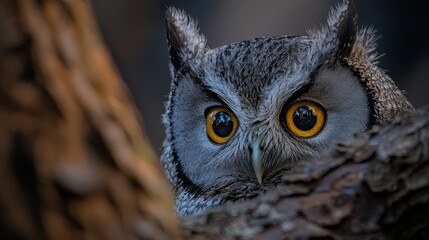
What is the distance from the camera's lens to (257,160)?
1.99 metres

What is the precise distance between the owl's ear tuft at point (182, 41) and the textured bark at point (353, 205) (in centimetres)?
130

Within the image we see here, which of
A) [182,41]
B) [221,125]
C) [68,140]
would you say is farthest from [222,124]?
[68,140]

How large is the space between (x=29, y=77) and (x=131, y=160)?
A: 146 mm

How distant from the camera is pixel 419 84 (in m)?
4.27

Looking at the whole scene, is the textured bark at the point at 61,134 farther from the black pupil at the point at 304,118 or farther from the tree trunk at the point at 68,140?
Answer: the black pupil at the point at 304,118

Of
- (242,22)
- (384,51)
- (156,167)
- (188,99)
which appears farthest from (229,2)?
(156,167)

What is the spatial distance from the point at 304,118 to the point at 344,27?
333 millimetres

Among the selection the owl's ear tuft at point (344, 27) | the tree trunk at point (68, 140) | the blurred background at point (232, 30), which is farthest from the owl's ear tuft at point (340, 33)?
the blurred background at point (232, 30)

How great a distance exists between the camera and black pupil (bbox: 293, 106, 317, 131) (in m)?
2.07

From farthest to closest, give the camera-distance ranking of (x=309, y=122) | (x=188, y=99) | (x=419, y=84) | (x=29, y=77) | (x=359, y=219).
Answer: (x=419, y=84)
(x=188, y=99)
(x=309, y=122)
(x=359, y=219)
(x=29, y=77)

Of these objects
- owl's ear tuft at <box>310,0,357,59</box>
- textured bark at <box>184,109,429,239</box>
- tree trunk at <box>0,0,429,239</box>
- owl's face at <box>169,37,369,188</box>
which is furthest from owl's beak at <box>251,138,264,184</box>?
tree trunk at <box>0,0,429,239</box>

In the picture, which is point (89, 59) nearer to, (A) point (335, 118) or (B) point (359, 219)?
(B) point (359, 219)

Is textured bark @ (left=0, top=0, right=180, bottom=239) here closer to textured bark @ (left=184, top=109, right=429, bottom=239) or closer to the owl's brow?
textured bark @ (left=184, top=109, right=429, bottom=239)

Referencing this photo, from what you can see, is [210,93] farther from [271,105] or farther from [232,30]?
[232,30]
